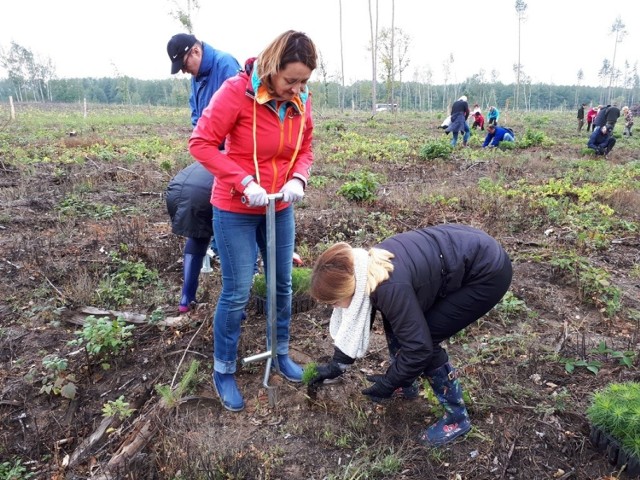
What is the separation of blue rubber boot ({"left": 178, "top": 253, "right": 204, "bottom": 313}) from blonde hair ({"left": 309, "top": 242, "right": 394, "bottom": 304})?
1.63 metres

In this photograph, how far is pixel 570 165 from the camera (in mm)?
10031

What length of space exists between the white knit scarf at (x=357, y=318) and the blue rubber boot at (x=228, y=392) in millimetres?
801

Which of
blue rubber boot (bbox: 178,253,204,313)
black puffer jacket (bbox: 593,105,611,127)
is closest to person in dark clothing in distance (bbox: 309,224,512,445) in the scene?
blue rubber boot (bbox: 178,253,204,313)

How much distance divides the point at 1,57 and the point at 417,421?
5828 cm

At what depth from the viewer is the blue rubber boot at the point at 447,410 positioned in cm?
236

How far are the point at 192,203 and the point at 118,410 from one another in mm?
1345

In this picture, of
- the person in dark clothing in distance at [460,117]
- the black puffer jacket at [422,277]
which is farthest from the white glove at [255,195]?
the person in dark clothing in distance at [460,117]

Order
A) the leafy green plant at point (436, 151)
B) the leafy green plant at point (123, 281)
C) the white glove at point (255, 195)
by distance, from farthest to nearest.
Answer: the leafy green plant at point (436, 151) < the leafy green plant at point (123, 281) < the white glove at point (255, 195)

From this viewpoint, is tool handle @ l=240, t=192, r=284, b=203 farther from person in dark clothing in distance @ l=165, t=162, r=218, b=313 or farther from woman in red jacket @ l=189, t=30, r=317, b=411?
person in dark clothing in distance @ l=165, t=162, r=218, b=313

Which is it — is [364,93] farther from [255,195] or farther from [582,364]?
[255,195]

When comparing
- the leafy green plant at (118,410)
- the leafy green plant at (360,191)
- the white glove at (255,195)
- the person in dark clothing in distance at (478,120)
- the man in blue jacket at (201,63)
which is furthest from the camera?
the person in dark clothing in distance at (478,120)

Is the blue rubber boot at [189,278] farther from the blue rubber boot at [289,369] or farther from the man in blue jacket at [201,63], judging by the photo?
the man in blue jacket at [201,63]

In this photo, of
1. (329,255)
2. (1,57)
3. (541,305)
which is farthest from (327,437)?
(1,57)

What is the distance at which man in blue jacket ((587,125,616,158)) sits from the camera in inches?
467
